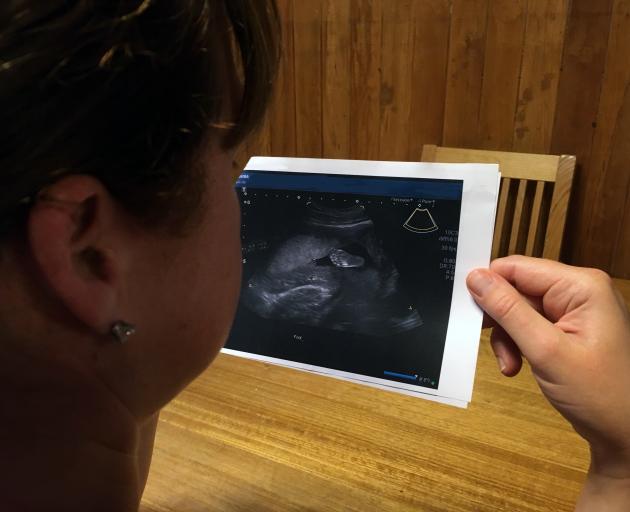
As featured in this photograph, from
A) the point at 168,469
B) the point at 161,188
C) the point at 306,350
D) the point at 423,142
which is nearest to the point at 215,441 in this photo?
the point at 168,469

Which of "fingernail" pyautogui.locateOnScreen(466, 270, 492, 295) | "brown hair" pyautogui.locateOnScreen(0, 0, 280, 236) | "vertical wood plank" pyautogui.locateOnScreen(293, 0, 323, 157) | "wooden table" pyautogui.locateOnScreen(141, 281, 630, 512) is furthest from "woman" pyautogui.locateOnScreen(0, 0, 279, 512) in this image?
"vertical wood plank" pyautogui.locateOnScreen(293, 0, 323, 157)

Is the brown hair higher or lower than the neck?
higher

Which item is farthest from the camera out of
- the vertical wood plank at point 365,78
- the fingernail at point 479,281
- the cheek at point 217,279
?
the vertical wood plank at point 365,78

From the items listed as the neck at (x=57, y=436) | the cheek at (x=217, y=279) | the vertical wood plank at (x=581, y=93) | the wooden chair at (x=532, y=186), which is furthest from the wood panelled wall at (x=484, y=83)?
the neck at (x=57, y=436)

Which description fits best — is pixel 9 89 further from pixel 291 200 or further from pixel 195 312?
pixel 291 200

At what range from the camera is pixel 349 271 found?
728mm

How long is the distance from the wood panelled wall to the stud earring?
65.8 inches

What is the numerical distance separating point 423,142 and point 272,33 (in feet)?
5.60

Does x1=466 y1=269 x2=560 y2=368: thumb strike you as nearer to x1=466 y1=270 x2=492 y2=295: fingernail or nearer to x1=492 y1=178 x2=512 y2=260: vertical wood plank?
x1=466 y1=270 x2=492 y2=295: fingernail

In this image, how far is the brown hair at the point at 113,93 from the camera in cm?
26

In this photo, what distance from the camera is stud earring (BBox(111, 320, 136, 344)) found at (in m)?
0.36

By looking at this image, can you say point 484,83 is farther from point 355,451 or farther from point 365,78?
point 355,451

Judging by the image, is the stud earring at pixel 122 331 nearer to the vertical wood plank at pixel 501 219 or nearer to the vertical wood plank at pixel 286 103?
the vertical wood plank at pixel 501 219

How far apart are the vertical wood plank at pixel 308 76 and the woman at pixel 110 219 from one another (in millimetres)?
1852
